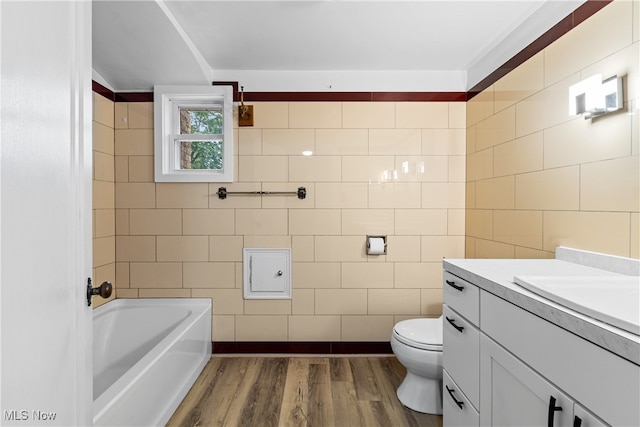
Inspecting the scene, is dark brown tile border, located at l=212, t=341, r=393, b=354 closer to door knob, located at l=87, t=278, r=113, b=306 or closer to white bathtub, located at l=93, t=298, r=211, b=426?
white bathtub, located at l=93, t=298, r=211, b=426

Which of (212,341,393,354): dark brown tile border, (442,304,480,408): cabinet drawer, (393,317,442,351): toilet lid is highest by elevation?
(442,304,480,408): cabinet drawer

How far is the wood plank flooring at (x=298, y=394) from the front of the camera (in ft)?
5.90

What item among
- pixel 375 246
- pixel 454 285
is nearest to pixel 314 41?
pixel 375 246

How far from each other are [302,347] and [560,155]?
6.90 ft

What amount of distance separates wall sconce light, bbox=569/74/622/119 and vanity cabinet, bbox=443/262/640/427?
86cm

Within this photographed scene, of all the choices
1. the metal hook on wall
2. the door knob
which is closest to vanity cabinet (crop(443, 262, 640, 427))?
the door knob

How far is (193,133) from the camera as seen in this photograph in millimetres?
2658

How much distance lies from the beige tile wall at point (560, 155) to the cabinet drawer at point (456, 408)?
32.4 inches

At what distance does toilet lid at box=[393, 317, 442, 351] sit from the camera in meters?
1.78

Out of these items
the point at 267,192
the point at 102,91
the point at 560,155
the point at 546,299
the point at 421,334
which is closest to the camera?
the point at 546,299

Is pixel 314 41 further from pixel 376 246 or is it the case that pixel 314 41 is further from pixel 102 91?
pixel 102 91

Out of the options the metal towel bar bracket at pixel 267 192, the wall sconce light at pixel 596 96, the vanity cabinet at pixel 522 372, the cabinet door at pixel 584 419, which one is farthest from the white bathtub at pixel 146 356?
the wall sconce light at pixel 596 96

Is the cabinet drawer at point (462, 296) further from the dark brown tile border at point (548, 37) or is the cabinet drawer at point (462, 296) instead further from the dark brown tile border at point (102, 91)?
the dark brown tile border at point (102, 91)

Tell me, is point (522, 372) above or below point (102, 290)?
below
